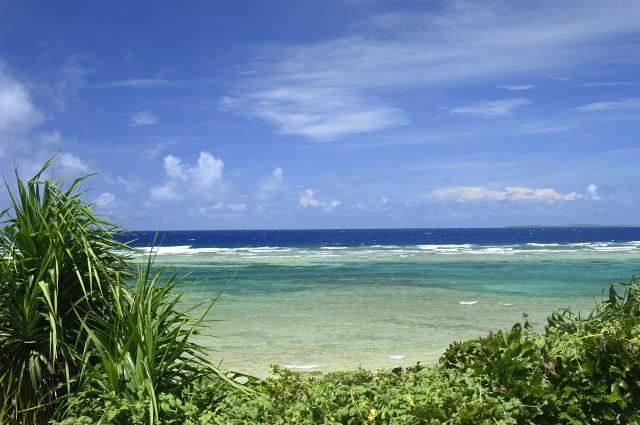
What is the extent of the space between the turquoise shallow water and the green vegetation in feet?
2.27

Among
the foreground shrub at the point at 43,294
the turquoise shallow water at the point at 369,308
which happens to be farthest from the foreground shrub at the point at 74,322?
the turquoise shallow water at the point at 369,308

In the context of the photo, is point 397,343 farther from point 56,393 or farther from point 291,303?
point 56,393

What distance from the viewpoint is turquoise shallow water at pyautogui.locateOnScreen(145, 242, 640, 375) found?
1312 centimetres

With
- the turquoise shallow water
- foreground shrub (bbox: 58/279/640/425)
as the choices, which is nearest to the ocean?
the turquoise shallow water

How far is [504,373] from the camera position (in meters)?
4.25

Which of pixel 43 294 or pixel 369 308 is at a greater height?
pixel 43 294

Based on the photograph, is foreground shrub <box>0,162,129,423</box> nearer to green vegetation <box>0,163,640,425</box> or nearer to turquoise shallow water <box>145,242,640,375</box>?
green vegetation <box>0,163,640,425</box>

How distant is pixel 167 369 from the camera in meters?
4.63

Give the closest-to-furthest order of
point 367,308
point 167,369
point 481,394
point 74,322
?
point 481,394, point 167,369, point 74,322, point 367,308

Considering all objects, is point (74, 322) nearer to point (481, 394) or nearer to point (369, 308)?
point (481, 394)

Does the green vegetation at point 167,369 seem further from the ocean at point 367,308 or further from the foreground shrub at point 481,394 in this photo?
the ocean at point 367,308

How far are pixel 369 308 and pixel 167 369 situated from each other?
16257mm

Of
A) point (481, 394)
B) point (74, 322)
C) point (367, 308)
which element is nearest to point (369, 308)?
point (367, 308)

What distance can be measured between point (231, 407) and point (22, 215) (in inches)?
90.2
